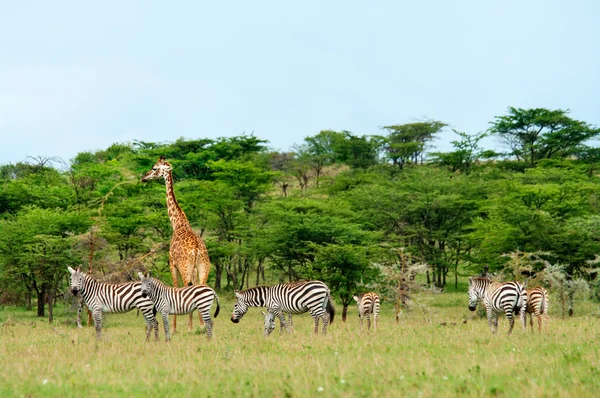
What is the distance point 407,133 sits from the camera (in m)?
72.4

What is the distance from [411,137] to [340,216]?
109ft

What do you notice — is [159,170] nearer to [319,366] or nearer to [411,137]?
[319,366]

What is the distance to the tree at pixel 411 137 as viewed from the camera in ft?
233

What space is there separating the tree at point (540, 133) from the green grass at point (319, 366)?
50.7 meters

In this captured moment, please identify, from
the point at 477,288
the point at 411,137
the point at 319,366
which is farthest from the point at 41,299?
the point at 411,137

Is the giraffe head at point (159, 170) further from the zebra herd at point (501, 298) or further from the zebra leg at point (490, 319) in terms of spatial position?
the zebra leg at point (490, 319)

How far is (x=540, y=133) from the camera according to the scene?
64.2 m

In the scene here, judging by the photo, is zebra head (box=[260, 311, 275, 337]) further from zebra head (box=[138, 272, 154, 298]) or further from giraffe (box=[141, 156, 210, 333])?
giraffe (box=[141, 156, 210, 333])

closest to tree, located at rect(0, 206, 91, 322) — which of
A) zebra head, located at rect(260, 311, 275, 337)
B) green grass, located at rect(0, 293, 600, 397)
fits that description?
zebra head, located at rect(260, 311, 275, 337)

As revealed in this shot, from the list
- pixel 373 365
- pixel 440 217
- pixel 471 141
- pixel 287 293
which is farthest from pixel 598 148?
pixel 373 365

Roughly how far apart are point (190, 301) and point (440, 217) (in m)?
32.9

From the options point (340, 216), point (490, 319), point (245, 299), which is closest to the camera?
point (490, 319)

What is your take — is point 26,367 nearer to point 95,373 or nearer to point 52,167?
point 95,373

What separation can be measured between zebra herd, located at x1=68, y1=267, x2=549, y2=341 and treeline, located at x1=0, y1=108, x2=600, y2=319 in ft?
28.6
